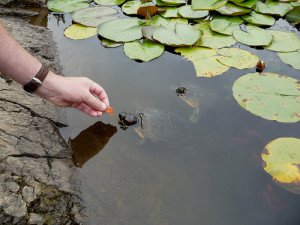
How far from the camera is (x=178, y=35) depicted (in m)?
2.49

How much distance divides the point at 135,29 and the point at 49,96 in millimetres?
1336

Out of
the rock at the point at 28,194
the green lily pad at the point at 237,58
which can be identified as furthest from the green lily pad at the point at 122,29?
the rock at the point at 28,194

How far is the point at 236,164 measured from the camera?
5.50ft

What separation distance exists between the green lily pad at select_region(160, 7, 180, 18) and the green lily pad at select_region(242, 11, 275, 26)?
555mm

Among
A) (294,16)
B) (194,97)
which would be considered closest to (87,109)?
(194,97)

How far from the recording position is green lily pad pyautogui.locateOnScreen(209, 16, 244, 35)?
2.59 m

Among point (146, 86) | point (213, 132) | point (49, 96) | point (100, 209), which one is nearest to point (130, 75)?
point (146, 86)

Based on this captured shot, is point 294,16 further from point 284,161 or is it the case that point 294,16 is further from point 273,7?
point 284,161

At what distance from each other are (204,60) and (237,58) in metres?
0.23

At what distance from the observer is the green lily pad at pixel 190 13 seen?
276 cm

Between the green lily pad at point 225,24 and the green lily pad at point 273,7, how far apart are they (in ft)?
0.75

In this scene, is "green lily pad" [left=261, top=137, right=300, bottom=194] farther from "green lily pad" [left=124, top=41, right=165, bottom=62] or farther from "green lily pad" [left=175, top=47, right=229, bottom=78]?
"green lily pad" [left=124, top=41, right=165, bottom=62]

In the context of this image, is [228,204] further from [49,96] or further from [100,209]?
[49,96]

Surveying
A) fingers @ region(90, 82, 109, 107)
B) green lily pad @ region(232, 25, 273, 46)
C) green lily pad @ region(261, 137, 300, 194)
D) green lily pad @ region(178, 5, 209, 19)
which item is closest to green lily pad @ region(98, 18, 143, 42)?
green lily pad @ region(178, 5, 209, 19)
